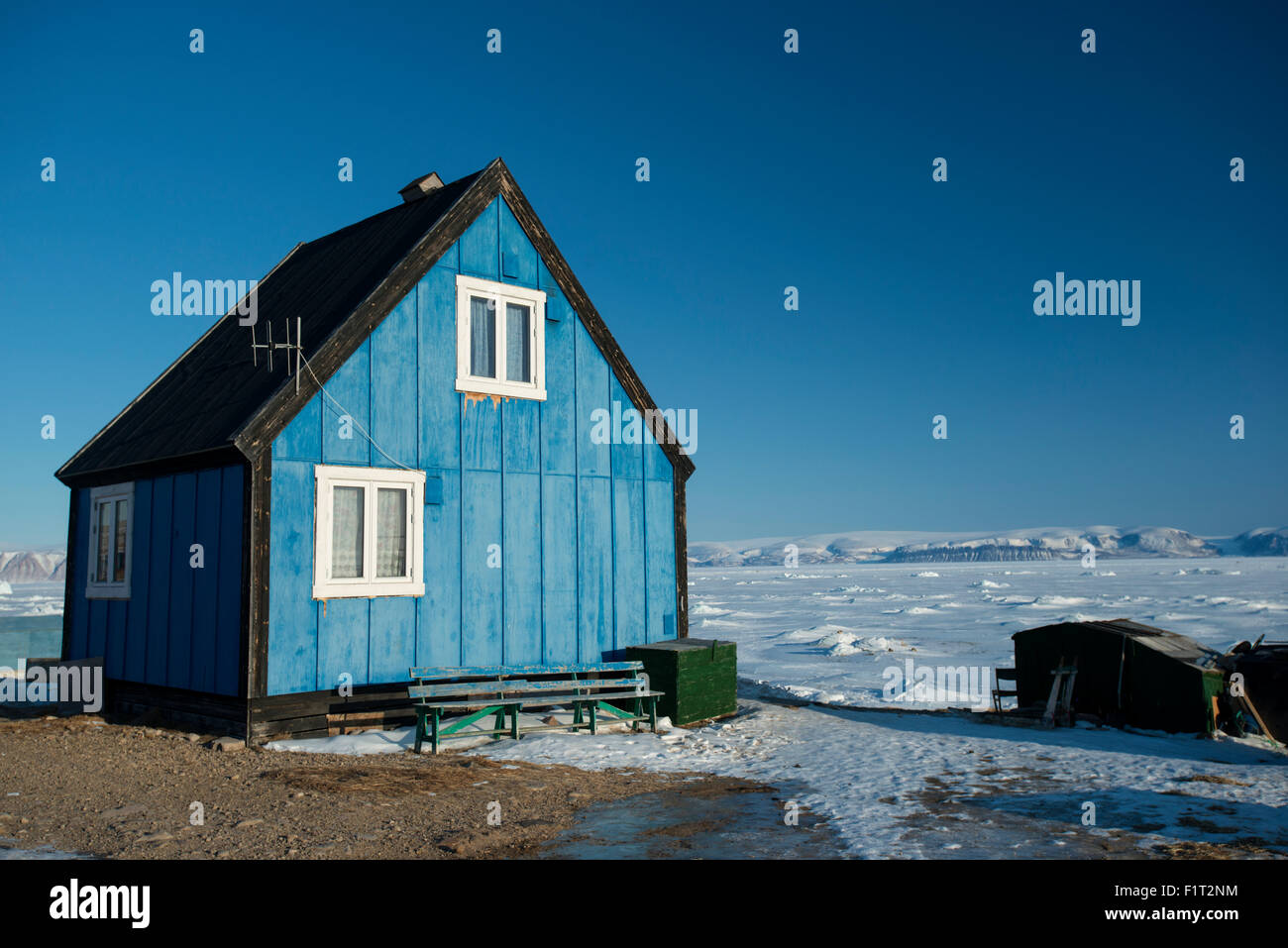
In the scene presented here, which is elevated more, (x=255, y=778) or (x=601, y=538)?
(x=601, y=538)

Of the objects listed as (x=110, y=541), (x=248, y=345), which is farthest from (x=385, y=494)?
(x=110, y=541)

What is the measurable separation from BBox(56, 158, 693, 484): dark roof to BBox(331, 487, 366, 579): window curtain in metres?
1.31

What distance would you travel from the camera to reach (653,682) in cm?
1442

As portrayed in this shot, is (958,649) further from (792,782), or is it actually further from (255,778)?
(255,778)

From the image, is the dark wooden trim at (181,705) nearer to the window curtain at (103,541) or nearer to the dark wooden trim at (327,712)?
the dark wooden trim at (327,712)

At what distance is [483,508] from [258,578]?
11.4 ft

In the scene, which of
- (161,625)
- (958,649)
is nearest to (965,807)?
(161,625)

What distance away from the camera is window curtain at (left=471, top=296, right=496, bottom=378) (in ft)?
47.5

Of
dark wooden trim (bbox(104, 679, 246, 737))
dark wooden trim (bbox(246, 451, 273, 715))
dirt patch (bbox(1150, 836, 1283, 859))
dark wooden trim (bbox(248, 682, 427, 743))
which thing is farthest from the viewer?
dark wooden trim (bbox(104, 679, 246, 737))

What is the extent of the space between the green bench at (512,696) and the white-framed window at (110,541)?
578 cm

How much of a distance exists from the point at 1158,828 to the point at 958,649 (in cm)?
2994

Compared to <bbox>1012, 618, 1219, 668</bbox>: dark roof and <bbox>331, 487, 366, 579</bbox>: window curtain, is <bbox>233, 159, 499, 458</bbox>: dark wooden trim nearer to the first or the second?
<bbox>331, 487, 366, 579</bbox>: window curtain

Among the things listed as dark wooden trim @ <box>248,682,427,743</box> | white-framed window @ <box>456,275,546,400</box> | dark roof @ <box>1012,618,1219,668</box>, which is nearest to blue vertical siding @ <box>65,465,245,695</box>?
dark wooden trim @ <box>248,682,427,743</box>

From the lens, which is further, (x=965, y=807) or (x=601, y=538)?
(x=601, y=538)
